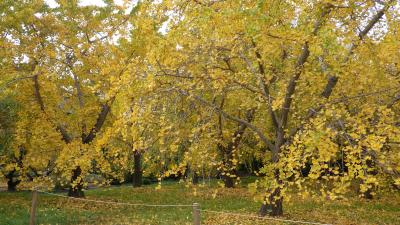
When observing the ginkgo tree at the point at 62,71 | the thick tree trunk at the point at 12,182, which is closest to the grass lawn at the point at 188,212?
the ginkgo tree at the point at 62,71

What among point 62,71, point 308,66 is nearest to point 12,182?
point 62,71

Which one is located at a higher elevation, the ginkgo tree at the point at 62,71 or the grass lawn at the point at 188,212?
the ginkgo tree at the point at 62,71

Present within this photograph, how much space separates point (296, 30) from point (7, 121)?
11677 millimetres

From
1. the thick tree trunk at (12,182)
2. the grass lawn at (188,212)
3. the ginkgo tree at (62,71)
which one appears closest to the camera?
the grass lawn at (188,212)

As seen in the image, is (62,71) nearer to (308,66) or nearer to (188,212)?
(188,212)

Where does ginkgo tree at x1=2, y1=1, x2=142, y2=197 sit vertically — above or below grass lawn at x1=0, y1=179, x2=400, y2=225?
above

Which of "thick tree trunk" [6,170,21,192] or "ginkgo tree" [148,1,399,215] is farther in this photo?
"thick tree trunk" [6,170,21,192]

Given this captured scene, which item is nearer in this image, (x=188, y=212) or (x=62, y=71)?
(x=188, y=212)

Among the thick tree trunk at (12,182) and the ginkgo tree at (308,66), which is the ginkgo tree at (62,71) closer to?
the ginkgo tree at (308,66)

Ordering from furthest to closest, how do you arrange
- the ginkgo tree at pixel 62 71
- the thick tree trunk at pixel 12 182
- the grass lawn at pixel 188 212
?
the thick tree trunk at pixel 12 182, the ginkgo tree at pixel 62 71, the grass lawn at pixel 188 212

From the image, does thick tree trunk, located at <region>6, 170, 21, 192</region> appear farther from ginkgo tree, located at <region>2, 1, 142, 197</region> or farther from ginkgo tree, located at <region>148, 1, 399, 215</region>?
ginkgo tree, located at <region>148, 1, 399, 215</region>

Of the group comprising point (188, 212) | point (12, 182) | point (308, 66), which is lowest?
point (188, 212)

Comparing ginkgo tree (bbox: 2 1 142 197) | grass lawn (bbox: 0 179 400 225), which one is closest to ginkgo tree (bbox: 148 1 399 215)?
grass lawn (bbox: 0 179 400 225)

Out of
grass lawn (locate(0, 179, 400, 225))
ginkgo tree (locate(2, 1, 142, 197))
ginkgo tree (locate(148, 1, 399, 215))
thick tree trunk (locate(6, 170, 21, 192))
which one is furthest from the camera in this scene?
thick tree trunk (locate(6, 170, 21, 192))
